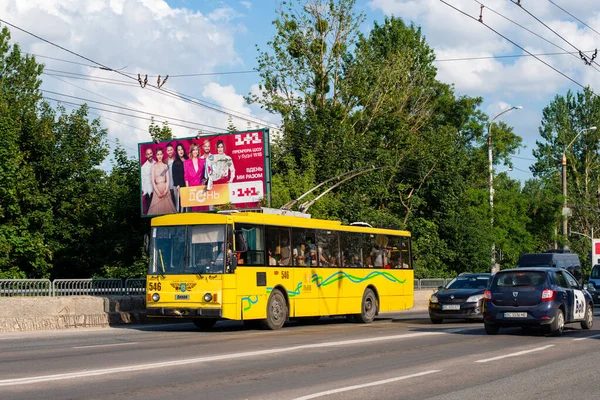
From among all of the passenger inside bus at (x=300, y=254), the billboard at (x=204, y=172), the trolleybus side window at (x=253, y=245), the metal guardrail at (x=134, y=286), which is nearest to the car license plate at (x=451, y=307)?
the passenger inside bus at (x=300, y=254)

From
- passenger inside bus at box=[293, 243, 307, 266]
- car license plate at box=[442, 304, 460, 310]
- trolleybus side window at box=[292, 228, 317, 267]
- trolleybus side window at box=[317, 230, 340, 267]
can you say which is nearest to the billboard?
trolleybus side window at box=[317, 230, 340, 267]

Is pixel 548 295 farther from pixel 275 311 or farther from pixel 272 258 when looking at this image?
pixel 272 258

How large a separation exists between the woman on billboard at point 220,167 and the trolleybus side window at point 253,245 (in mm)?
16982

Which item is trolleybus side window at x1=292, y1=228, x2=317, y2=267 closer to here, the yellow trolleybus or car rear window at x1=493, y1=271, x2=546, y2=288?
the yellow trolleybus

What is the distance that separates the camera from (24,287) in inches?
867

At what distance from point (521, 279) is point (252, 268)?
20.5 feet

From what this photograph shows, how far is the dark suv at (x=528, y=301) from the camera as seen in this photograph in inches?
762

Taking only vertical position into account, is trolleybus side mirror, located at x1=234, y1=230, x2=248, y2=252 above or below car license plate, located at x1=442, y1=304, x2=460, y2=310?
above

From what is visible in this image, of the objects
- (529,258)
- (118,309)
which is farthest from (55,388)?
(529,258)

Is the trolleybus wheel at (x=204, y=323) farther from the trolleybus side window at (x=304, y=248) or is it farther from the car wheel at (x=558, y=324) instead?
the car wheel at (x=558, y=324)

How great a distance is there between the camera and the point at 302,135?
5562 cm

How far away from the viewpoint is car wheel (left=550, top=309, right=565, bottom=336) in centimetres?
1936

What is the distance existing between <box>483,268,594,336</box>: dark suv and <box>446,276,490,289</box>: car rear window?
558 centimetres

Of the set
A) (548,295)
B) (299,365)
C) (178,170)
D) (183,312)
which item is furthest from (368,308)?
(178,170)
